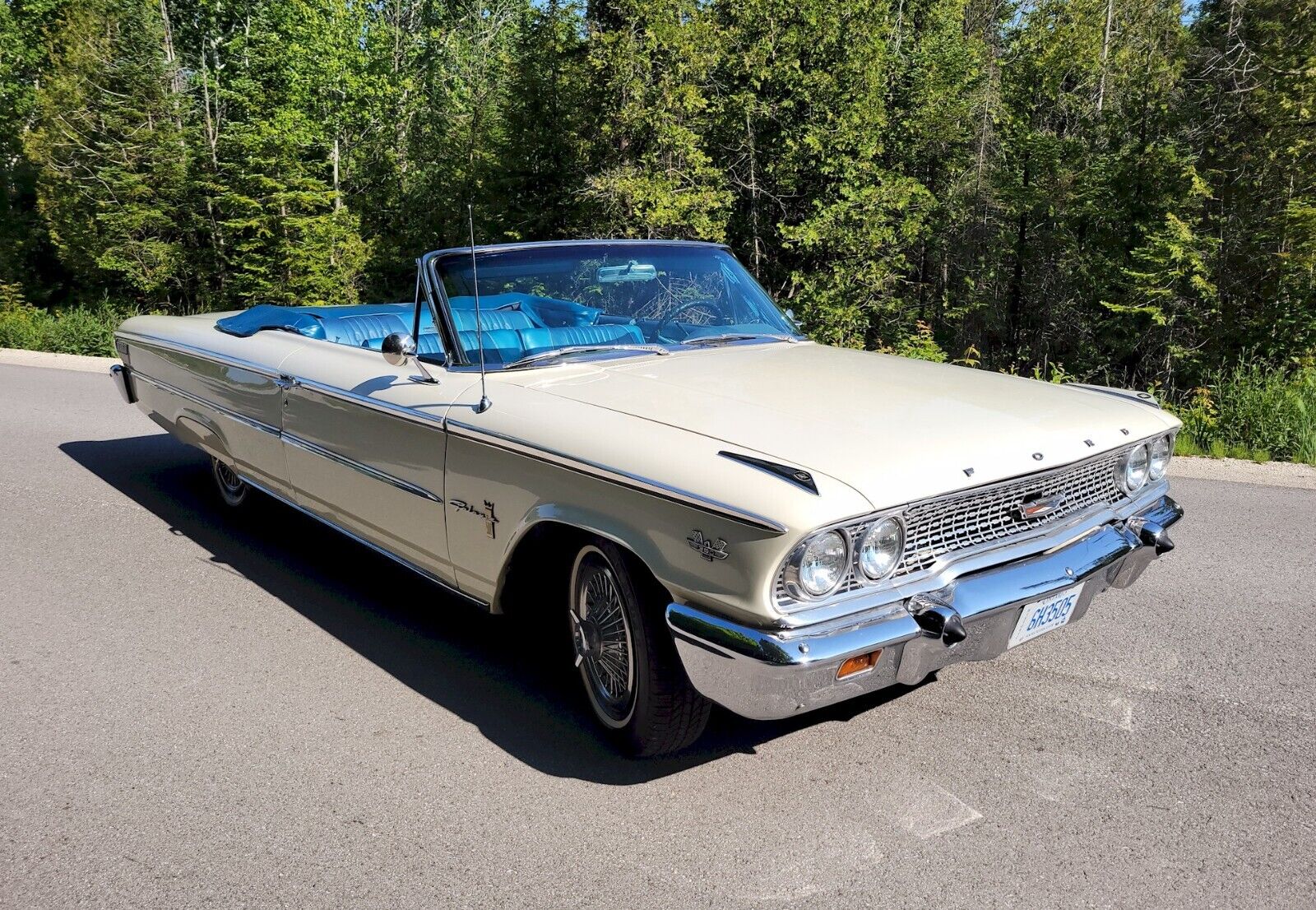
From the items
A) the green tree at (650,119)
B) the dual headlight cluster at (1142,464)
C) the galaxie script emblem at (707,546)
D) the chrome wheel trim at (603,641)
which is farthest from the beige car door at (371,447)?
the green tree at (650,119)

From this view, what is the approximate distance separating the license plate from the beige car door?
2.02 meters

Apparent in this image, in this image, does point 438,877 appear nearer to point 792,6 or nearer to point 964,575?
point 964,575

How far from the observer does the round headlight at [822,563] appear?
2738 mm

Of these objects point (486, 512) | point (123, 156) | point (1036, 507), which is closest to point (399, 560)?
point (486, 512)

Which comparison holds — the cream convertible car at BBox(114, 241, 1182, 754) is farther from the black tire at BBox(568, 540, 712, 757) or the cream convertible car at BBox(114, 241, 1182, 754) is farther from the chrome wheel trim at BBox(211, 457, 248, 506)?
the chrome wheel trim at BBox(211, 457, 248, 506)

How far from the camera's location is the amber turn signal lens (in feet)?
9.13

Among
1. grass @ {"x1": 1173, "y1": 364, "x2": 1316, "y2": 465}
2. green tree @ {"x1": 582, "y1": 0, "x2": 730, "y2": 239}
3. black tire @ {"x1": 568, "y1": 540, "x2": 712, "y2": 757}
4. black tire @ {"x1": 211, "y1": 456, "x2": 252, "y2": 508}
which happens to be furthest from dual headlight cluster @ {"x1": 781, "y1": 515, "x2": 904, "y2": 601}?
green tree @ {"x1": 582, "y1": 0, "x2": 730, "y2": 239}

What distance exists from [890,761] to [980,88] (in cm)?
2556

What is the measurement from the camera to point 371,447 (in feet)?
13.7

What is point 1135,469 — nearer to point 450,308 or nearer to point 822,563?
point 822,563

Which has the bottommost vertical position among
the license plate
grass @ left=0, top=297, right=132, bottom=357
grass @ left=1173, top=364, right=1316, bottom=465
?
grass @ left=0, top=297, right=132, bottom=357

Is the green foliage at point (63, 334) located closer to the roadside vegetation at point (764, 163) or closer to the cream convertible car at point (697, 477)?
the roadside vegetation at point (764, 163)

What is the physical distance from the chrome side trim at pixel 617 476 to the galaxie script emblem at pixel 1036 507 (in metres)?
1.04

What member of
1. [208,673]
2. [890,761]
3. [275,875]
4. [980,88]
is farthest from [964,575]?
[980,88]
